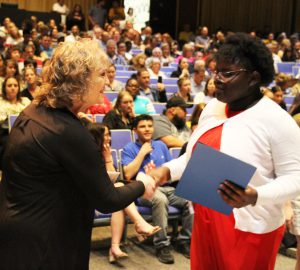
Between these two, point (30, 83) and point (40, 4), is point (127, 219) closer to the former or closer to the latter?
point (30, 83)

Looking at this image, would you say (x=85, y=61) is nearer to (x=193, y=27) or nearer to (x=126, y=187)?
(x=126, y=187)

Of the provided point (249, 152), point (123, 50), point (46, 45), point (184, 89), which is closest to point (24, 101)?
point (184, 89)

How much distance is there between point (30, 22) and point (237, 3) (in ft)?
29.2

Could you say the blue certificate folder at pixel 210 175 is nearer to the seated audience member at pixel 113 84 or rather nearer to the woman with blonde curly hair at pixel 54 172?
the woman with blonde curly hair at pixel 54 172

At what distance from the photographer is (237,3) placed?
19.8 metres

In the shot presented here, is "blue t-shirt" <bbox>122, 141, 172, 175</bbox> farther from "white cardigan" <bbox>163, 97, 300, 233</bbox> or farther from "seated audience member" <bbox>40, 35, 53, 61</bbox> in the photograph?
"seated audience member" <bbox>40, 35, 53, 61</bbox>

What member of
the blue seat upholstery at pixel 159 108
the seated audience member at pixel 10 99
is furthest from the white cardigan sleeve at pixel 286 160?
the blue seat upholstery at pixel 159 108

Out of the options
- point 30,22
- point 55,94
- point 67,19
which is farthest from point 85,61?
point 67,19

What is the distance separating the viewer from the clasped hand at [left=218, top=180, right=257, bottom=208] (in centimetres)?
192

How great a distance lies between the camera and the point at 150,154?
189 inches

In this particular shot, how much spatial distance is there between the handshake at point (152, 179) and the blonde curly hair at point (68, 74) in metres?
0.51

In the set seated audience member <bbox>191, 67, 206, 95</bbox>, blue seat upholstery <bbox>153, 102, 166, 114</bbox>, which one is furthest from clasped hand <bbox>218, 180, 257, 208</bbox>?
seated audience member <bbox>191, 67, 206, 95</bbox>

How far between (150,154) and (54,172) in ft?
9.75

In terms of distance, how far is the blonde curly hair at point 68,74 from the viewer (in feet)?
6.13
